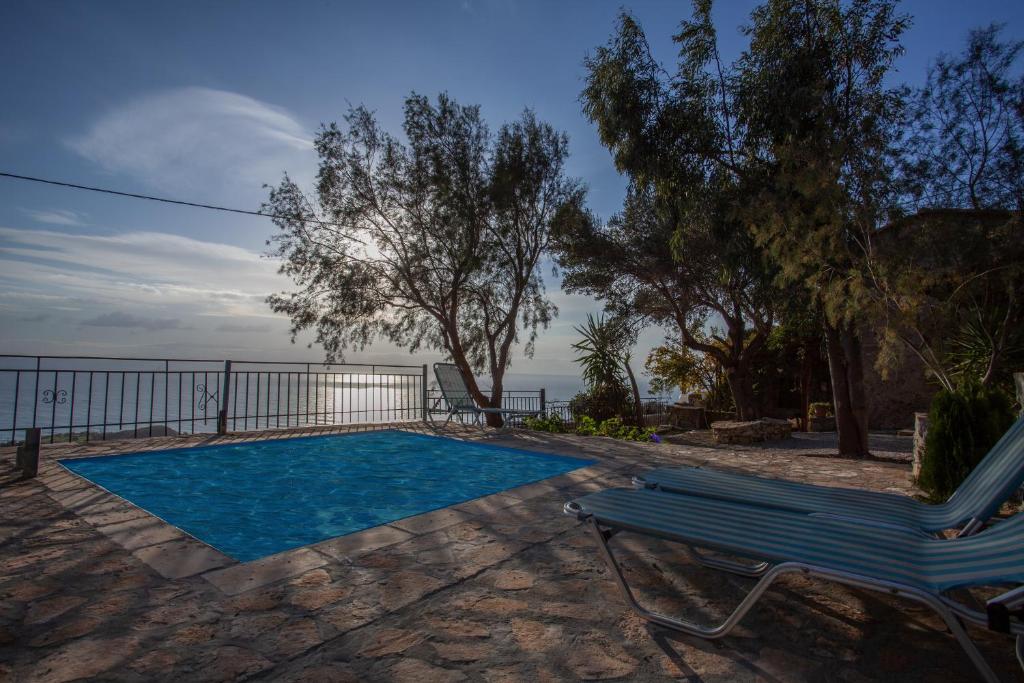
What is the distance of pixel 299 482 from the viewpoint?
493cm

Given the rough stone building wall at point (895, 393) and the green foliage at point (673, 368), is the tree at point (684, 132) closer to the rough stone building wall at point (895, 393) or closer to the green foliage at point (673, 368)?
the rough stone building wall at point (895, 393)

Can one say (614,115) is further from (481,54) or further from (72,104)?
(72,104)

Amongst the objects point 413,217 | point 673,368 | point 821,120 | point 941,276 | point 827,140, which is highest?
point 413,217

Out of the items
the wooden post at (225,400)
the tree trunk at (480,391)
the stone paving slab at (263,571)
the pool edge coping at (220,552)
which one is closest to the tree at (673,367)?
the tree trunk at (480,391)

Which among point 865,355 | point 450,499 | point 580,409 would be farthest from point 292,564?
point 865,355

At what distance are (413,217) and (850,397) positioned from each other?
30.6 ft

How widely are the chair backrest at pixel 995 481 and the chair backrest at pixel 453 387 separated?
25.0 ft

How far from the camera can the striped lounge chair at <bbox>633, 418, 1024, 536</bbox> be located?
6.57ft

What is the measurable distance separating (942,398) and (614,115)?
603 cm

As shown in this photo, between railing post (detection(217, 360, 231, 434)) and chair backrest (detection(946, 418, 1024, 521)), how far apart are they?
9.06 meters

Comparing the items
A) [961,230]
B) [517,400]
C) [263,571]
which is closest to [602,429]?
[517,400]

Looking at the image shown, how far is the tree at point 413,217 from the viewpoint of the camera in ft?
37.5

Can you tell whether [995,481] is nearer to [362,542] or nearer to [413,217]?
[362,542]


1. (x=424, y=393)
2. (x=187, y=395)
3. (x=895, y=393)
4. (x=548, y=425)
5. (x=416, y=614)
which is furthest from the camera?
(x=895, y=393)
